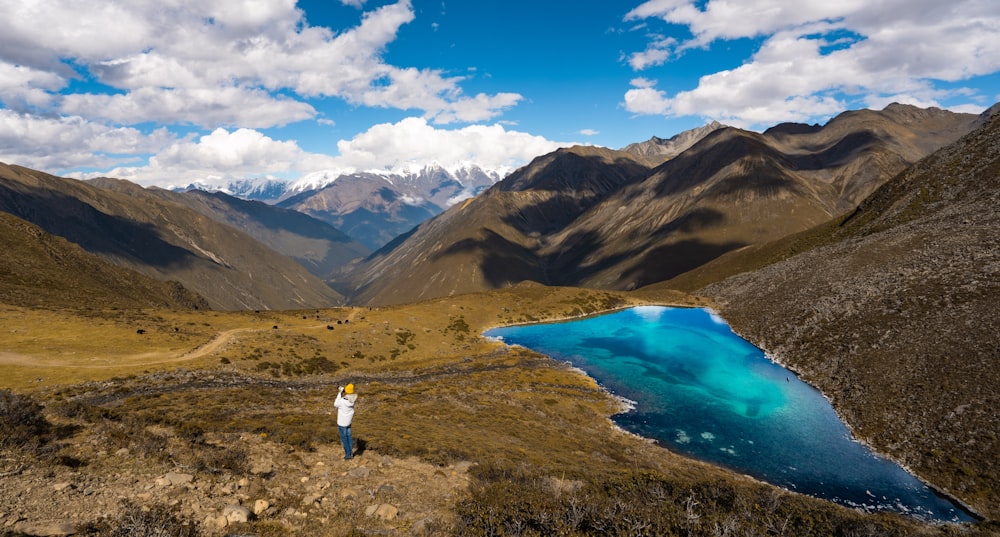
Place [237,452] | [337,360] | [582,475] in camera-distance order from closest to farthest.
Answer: [237,452] → [582,475] → [337,360]

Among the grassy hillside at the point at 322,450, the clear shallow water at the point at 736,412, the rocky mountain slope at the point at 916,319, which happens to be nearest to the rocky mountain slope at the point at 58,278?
the grassy hillside at the point at 322,450

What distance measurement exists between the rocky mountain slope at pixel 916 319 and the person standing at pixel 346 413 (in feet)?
162

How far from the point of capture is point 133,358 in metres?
55.0

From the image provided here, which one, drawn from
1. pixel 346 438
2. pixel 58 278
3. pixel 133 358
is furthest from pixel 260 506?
pixel 58 278

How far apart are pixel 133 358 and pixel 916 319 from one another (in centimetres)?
10544

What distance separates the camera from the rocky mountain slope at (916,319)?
139ft

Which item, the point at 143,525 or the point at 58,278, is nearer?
the point at 143,525

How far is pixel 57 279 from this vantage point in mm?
91312

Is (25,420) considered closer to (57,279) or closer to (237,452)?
(237,452)

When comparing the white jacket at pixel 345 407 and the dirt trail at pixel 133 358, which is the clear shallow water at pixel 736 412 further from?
the dirt trail at pixel 133 358

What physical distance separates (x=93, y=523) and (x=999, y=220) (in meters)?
121

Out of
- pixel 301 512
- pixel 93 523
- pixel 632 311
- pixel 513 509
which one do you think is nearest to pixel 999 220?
pixel 632 311

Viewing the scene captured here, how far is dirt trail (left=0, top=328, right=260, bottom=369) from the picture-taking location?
159 feet

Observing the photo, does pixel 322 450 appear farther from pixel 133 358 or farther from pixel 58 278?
pixel 58 278
